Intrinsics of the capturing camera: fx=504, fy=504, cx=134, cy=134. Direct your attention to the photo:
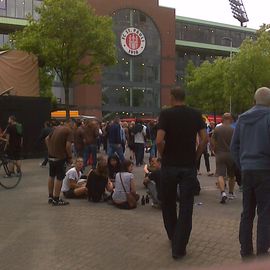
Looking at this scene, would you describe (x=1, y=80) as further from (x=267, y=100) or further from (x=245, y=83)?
(x=245, y=83)

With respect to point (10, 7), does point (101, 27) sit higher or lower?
lower

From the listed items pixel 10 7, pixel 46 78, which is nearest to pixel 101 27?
pixel 46 78

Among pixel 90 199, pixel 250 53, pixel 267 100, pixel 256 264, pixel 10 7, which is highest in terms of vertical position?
pixel 10 7

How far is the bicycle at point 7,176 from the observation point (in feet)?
38.2

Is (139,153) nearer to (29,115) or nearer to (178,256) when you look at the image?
(29,115)

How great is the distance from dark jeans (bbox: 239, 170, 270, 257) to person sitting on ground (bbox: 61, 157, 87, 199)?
196 inches

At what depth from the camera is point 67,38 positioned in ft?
90.3

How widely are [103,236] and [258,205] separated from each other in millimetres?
2429

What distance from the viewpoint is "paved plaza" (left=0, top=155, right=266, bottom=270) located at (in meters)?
5.41

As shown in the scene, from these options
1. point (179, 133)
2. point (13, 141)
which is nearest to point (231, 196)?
point (179, 133)

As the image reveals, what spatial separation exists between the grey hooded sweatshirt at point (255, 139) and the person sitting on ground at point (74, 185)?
16.5 ft

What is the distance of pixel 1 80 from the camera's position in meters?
22.7

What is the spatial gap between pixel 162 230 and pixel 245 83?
3424 cm

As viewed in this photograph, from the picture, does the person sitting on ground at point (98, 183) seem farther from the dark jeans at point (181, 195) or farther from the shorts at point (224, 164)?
the dark jeans at point (181, 195)
